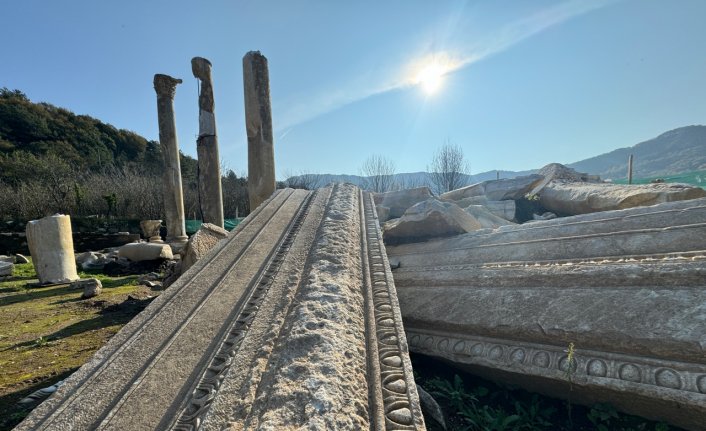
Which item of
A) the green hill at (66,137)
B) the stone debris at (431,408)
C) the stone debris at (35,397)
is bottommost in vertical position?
the stone debris at (35,397)

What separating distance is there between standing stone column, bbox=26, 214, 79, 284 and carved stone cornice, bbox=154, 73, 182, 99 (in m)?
4.20

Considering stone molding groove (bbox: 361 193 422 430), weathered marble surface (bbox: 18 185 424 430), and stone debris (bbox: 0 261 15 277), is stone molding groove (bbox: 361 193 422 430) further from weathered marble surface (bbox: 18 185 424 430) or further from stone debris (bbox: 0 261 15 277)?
stone debris (bbox: 0 261 15 277)

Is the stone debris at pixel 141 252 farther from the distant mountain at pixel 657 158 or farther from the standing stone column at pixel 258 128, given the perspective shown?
the distant mountain at pixel 657 158

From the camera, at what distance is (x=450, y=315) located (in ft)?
6.15

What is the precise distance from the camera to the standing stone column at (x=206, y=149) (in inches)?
322

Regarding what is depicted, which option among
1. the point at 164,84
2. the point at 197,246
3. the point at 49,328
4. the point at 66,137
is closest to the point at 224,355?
the point at 197,246

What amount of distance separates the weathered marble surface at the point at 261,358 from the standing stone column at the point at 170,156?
26.5ft

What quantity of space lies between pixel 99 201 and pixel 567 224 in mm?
18766

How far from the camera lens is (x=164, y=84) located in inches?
356

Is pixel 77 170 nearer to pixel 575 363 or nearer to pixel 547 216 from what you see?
pixel 547 216

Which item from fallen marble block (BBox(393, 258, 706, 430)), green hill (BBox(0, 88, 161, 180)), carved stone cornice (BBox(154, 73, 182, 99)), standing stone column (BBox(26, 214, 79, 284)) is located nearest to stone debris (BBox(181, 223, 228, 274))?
fallen marble block (BBox(393, 258, 706, 430))

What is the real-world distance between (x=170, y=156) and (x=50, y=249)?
375 cm

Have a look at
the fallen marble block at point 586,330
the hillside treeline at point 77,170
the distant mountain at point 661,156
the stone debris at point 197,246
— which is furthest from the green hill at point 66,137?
the distant mountain at point 661,156

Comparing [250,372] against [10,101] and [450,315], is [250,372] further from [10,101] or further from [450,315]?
[10,101]
